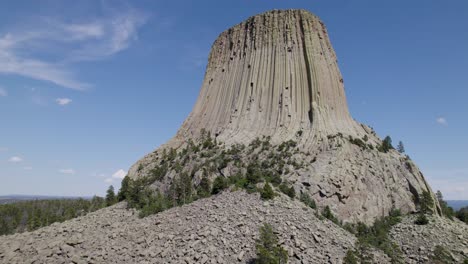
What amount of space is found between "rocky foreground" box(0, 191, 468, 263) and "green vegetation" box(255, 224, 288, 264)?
1.18 meters

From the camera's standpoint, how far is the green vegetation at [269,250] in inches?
934

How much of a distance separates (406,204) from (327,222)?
1730 cm

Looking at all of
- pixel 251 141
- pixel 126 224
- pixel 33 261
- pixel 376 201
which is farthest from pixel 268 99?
pixel 33 261

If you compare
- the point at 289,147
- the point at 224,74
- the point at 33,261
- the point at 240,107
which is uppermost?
the point at 224,74

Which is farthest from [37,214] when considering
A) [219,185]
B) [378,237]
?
[378,237]

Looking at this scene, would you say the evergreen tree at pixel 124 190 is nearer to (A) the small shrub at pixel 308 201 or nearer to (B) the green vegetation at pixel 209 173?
(B) the green vegetation at pixel 209 173

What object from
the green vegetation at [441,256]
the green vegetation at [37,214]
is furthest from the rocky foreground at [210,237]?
the green vegetation at [37,214]

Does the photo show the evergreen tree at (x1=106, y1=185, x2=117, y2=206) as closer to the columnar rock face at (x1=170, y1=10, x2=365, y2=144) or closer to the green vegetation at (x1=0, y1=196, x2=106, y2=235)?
the green vegetation at (x1=0, y1=196, x2=106, y2=235)

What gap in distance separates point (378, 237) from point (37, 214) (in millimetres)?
63083

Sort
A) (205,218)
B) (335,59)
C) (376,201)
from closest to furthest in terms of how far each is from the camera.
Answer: (205,218) → (376,201) → (335,59)

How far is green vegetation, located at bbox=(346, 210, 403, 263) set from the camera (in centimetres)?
3026

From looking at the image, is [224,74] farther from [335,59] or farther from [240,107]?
[335,59]

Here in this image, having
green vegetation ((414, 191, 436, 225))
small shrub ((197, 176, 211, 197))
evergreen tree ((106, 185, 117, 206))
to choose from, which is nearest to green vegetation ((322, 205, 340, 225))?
green vegetation ((414, 191, 436, 225))

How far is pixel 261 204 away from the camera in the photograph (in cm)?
3319
